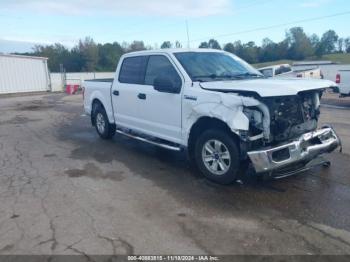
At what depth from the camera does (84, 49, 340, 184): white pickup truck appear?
180 inches

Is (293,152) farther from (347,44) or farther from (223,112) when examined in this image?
(347,44)

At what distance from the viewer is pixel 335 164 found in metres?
5.97

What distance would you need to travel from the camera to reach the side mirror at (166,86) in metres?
5.50

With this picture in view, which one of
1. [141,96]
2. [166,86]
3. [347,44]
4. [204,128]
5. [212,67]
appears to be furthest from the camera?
[347,44]

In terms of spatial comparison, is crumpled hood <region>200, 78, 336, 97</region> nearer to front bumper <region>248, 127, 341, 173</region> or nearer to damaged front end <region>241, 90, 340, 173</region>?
damaged front end <region>241, 90, 340, 173</region>

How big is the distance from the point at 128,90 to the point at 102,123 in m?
1.86

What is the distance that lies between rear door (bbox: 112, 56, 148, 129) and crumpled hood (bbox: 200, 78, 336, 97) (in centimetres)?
182

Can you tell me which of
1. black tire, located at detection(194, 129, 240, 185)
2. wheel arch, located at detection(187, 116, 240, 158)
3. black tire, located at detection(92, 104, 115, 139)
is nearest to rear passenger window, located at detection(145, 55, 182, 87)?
wheel arch, located at detection(187, 116, 240, 158)

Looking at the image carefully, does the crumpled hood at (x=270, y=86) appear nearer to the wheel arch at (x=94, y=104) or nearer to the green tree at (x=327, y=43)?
the wheel arch at (x=94, y=104)

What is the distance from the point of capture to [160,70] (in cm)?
611

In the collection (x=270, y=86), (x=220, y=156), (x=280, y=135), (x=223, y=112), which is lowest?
(x=220, y=156)

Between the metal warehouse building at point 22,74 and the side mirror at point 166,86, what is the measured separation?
2661cm

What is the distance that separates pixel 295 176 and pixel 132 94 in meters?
3.32

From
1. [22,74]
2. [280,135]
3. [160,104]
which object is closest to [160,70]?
[160,104]
